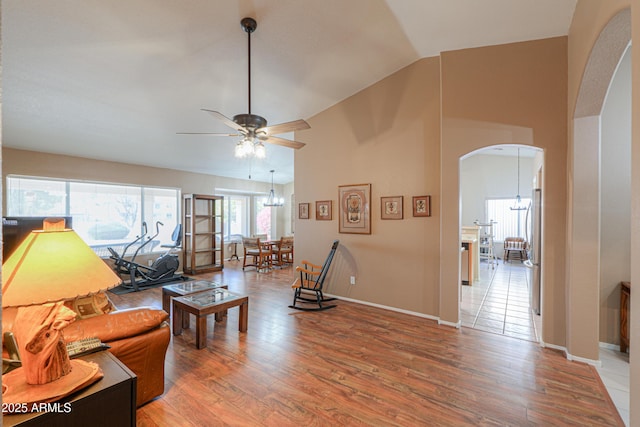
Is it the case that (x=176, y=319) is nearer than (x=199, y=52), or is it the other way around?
(x=199, y=52)

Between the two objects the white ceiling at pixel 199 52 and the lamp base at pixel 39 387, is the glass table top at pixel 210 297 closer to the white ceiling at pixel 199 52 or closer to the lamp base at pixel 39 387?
the lamp base at pixel 39 387

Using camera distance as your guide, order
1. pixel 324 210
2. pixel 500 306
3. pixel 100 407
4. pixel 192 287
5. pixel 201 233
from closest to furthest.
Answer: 1. pixel 100 407
2. pixel 192 287
3. pixel 500 306
4. pixel 324 210
5. pixel 201 233

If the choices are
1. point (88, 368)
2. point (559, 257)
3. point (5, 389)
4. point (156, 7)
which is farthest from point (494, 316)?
point (156, 7)

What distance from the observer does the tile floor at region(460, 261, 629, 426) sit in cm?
254

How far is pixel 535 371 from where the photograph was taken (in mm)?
2717

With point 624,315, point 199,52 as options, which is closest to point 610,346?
point 624,315

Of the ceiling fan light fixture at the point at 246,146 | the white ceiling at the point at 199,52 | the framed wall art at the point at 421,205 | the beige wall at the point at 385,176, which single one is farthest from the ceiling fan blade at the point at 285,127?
the framed wall art at the point at 421,205

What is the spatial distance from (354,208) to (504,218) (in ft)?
22.5

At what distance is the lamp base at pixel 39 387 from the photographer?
4.41 ft

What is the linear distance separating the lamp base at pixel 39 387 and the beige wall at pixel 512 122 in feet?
11.8

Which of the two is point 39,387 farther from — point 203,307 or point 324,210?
point 324,210

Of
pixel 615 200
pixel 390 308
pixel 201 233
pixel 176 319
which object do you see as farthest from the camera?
pixel 201 233

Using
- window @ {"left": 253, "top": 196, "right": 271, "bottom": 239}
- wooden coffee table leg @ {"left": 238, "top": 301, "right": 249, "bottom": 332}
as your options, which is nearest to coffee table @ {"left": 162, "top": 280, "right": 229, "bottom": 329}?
wooden coffee table leg @ {"left": 238, "top": 301, "right": 249, "bottom": 332}

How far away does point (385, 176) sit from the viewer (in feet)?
14.3
